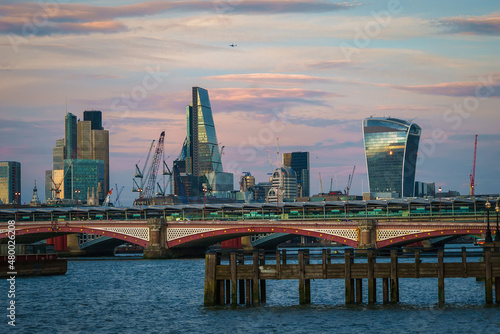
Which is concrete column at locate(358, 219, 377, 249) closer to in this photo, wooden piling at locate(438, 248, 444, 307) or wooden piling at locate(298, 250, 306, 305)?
wooden piling at locate(298, 250, 306, 305)

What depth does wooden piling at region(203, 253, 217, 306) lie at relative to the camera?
6225cm

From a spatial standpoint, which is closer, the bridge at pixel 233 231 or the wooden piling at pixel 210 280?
the wooden piling at pixel 210 280

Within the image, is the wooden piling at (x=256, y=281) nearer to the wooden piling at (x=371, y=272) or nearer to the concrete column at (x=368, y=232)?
the wooden piling at (x=371, y=272)

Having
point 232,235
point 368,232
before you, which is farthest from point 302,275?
point 232,235

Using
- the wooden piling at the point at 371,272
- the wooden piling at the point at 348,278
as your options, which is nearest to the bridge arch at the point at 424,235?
the wooden piling at the point at 348,278

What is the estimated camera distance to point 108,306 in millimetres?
75062

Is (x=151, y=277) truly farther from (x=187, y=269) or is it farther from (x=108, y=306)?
(x=108, y=306)

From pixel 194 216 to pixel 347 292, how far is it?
132 meters

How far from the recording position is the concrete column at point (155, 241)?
151875 mm

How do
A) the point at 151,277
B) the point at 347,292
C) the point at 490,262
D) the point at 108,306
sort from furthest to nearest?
the point at 151,277 → the point at 108,306 → the point at 347,292 → the point at 490,262

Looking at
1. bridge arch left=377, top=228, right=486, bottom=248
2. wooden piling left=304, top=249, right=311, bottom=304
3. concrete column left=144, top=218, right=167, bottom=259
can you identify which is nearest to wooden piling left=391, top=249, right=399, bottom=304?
wooden piling left=304, top=249, right=311, bottom=304

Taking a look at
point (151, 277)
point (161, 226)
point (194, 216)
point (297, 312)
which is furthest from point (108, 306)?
point (194, 216)

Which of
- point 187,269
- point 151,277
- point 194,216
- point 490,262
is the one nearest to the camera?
Result: point 490,262

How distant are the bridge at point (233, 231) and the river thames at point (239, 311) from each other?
32.9 m
